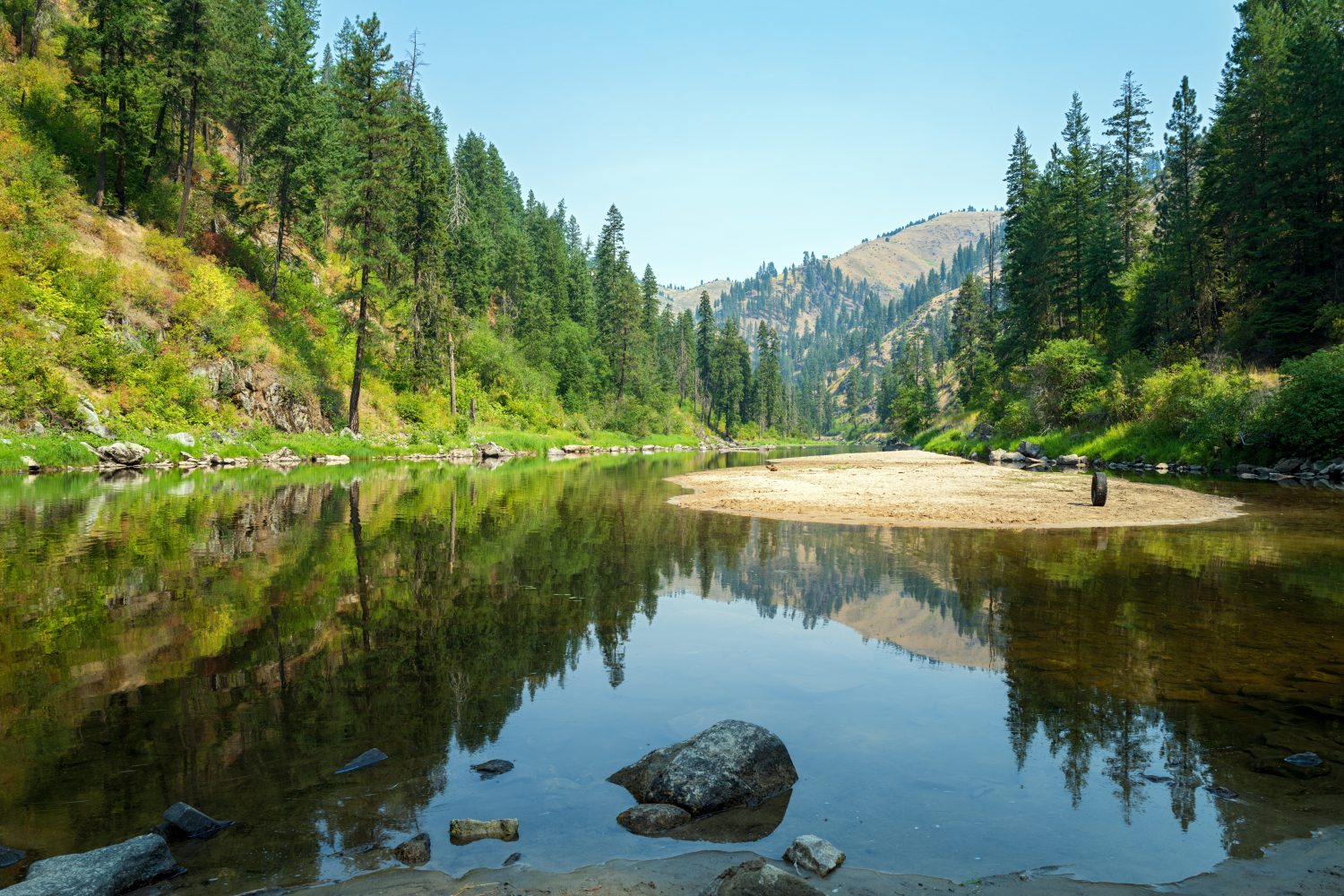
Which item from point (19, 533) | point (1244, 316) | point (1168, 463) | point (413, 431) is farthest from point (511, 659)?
point (1244, 316)

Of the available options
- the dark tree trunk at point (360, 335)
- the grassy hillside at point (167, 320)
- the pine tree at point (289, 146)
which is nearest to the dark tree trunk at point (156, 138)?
the grassy hillside at point (167, 320)

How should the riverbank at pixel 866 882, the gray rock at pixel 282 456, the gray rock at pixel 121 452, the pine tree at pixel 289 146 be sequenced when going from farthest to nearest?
the pine tree at pixel 289 146 → the gray rock at pixel 282 456 → the gray rock at pixel 121 452 → the riverbank at pixel 866 882

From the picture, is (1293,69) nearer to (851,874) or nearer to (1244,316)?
(1244,316)

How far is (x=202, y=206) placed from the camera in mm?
47812

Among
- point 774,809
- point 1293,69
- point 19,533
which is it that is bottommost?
point 774,809

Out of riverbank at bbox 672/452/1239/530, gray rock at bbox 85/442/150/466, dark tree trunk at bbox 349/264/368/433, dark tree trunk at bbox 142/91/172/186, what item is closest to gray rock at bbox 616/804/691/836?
riverbank at bbox 672/452/1239/530

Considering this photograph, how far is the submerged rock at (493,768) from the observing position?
17.8ft

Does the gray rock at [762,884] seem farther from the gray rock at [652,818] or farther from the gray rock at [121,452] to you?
the gray rock at [121,452]

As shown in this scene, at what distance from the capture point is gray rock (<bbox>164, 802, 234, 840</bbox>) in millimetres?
4395

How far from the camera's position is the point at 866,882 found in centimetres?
404

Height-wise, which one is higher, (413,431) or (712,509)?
(413,431)

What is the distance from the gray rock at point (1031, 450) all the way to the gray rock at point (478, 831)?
5239cm

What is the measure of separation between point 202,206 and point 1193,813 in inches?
2342

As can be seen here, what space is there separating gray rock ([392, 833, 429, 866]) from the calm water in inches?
5.7
